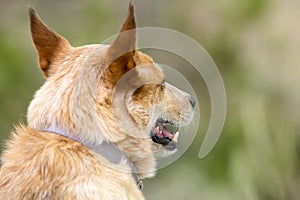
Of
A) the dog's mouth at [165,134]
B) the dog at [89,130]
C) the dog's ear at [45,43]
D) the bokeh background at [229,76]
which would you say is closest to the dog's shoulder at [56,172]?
the dog at [89,130]

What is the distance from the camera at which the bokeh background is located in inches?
311

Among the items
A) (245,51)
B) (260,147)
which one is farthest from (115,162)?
(245,51)

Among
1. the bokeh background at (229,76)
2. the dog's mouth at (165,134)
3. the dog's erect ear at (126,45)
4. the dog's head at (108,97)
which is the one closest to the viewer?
the dog's erect ear at (126,45)

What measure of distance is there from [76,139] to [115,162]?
26 cm

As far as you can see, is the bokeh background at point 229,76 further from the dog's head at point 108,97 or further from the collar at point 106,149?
the collar at point 106,149

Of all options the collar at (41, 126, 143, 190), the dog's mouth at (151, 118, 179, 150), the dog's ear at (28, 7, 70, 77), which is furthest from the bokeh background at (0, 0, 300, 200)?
the collar at (41, 126, 143, 190)

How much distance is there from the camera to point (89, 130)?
3.96 metres

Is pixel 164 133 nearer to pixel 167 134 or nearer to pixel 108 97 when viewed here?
pixel 167 134

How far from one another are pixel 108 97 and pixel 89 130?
0.21 metres

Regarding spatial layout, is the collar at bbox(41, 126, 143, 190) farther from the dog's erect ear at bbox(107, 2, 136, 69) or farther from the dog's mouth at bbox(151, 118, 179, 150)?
the dog's erect ear at bbox(107, 2, 136, 69)

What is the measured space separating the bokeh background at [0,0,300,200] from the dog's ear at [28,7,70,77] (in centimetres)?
343

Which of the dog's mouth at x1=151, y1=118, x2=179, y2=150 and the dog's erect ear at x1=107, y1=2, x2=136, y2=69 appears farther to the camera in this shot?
the dog's mouth at x1=151, y1=118, x2=179, y2=150

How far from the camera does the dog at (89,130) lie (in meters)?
3.89

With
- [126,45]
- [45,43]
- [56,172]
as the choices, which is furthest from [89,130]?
[45,43]
